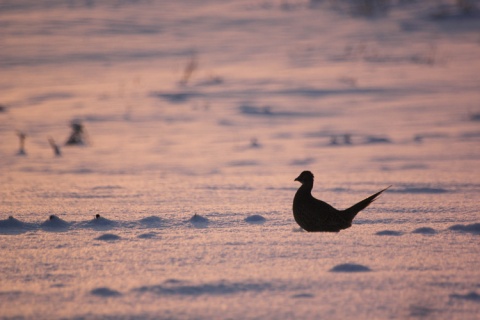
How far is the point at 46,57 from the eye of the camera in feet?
42.8

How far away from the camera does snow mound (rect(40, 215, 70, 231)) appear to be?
13.7ft

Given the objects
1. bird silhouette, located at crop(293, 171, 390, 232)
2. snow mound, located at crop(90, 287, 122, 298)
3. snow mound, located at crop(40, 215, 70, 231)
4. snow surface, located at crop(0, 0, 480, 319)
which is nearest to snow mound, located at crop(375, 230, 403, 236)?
snow surface, located at crop(0, 0, 480, 319)

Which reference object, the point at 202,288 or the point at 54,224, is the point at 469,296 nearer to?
the point at 202,288

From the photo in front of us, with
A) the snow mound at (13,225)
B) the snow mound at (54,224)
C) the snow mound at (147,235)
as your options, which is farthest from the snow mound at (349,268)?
the snow mound at (13,225)

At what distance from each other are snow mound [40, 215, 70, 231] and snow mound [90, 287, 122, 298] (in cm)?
133

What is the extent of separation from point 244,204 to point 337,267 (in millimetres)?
1801

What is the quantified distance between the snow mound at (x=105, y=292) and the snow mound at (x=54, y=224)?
133 cm

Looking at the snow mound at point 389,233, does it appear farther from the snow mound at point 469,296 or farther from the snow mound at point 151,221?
the snow mound at point 151,221

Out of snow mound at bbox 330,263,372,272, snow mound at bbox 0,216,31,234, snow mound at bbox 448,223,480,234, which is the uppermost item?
snow mound at bbox 0,216,31,234

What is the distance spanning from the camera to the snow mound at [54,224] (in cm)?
417

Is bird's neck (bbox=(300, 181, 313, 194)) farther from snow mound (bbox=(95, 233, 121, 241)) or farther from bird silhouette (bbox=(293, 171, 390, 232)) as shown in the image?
snow mound (bbox=(95, 233, 121, 241))

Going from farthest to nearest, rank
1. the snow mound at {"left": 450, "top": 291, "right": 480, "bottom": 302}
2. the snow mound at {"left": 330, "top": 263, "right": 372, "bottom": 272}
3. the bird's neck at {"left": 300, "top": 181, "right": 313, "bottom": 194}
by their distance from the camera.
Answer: the bird's neck at {"left": 300, "top": 181, "right": 313, "bottom": 194} → the snow mound at {"left": 330, "top": 263, "right": 372, "bottom": 272} → the snow mound at {"left": 450, "top": 291, "right": 480, "bottom": 302}

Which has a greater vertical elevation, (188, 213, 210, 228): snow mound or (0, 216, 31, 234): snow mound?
(0, 216, 31, 234): snow mound

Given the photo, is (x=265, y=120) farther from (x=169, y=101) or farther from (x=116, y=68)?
(x=116, y=68)
